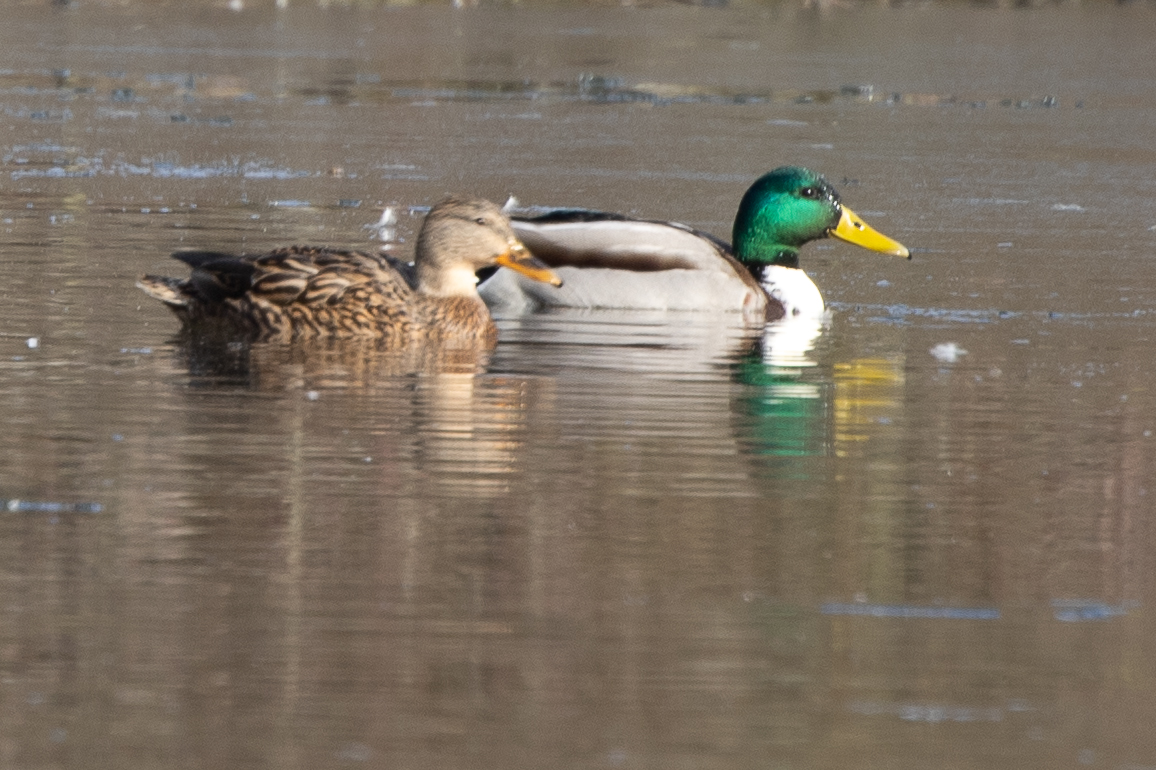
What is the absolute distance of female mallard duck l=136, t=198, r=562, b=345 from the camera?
9.81m

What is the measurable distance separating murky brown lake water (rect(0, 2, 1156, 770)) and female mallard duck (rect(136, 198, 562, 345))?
0.26 metres

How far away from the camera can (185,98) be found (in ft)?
74.3

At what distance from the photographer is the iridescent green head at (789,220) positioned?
12344 millimetres

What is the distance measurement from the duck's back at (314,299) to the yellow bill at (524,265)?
528 mm

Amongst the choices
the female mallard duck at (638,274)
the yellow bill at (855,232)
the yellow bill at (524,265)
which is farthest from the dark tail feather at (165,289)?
the yellow bill at (855,232)

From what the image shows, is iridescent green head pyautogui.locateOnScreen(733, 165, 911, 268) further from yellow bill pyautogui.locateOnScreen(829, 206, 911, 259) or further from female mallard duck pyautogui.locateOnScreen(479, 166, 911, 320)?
female mallard duck pyautogui.locateOnScreen(479, 166, 911, 320)

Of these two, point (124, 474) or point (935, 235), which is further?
point (935, 235)

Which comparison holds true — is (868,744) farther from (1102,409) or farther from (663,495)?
(1102,409)

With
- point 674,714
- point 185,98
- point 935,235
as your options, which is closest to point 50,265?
point 935,235

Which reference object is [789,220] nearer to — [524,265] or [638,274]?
[638,274]

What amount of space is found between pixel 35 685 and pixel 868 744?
1.82m

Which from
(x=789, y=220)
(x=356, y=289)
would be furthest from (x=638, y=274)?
(x=356, y=289)

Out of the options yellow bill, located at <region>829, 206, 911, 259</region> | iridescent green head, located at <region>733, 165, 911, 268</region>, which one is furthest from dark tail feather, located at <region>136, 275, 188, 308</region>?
yellow bill, located at <region>829, 206, 911, 259</region>

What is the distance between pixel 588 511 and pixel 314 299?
149 inches
